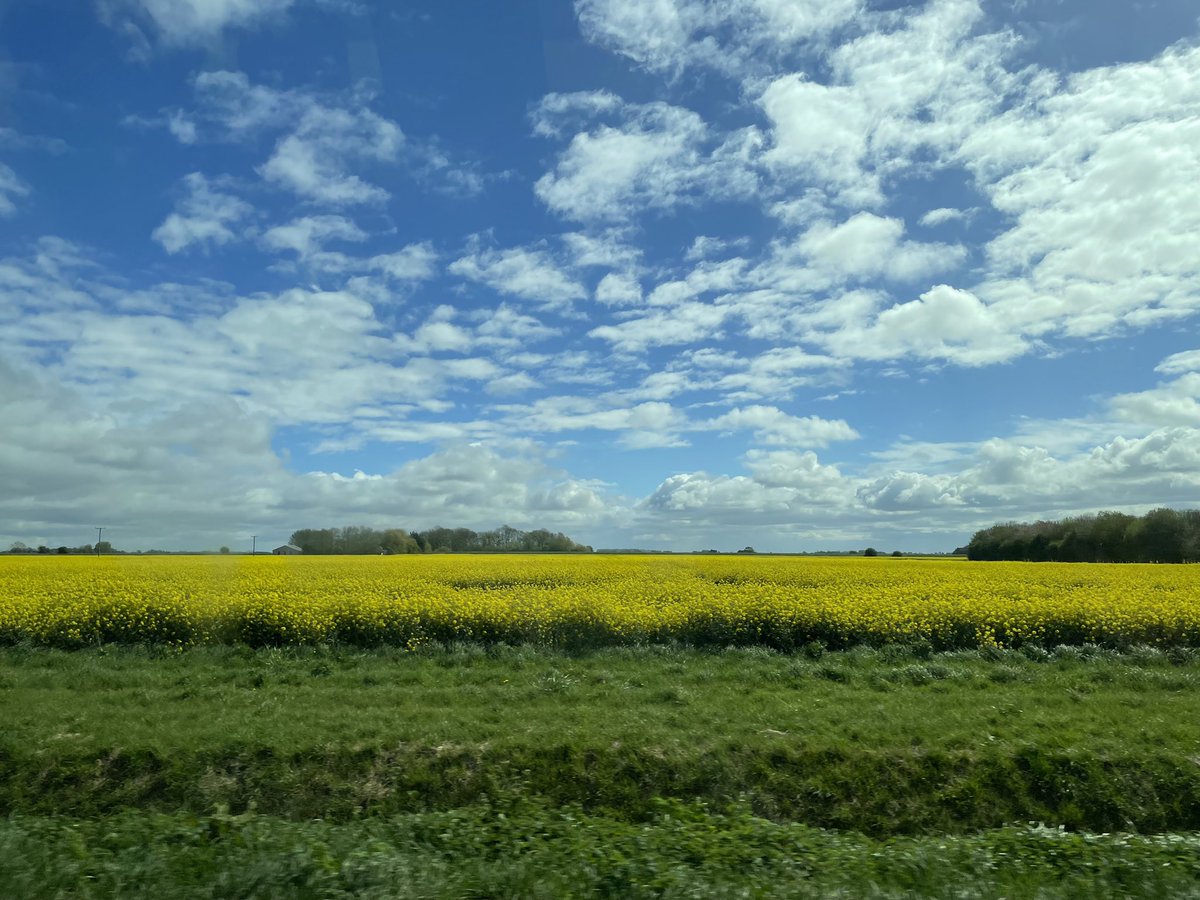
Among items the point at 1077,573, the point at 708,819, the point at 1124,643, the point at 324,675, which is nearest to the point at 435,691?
the point at 324,675

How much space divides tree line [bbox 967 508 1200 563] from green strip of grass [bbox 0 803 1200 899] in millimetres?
58930

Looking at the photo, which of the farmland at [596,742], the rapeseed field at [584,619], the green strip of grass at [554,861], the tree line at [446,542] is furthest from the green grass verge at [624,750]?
the tree line at [446,542]

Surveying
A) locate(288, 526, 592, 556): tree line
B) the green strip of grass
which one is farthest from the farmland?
locate(288, 526, 592, 556): tree line

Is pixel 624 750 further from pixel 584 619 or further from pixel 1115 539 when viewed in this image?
pixel 1115 539

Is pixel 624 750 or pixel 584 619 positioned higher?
pixel 584 619

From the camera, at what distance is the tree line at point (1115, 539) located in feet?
186

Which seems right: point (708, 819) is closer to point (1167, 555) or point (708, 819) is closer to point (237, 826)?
point (237, 826)

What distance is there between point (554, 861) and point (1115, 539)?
66.6m

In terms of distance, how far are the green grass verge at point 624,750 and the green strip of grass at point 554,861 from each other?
1.61 m

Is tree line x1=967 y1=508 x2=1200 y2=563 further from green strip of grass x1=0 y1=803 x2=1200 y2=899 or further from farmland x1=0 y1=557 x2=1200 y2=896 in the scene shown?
green strip of grass x1=0 y1=803 x2=1200 y2=899

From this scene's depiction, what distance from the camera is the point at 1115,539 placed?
60.4 metres

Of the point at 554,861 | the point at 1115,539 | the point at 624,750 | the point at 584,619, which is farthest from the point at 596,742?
the point at 1115,539

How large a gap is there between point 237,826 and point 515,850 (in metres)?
2.53

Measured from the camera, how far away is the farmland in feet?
19.7
